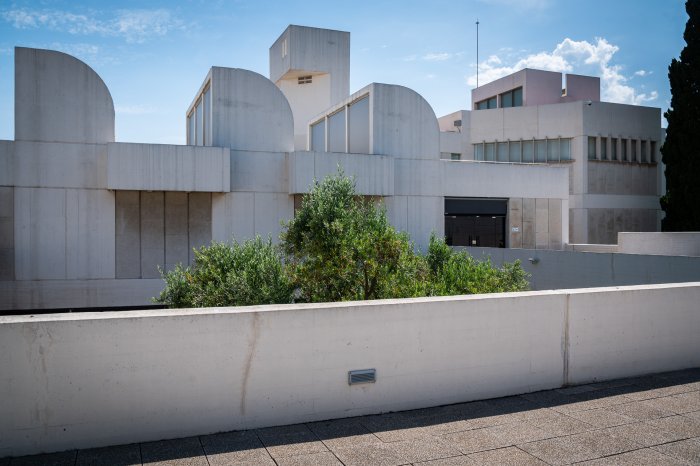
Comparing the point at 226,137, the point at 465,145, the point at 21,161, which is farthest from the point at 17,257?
the point at 465,145

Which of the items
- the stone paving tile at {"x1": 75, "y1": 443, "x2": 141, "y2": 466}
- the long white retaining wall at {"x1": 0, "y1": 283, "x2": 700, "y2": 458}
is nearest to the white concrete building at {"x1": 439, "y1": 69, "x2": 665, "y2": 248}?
the long white retaining wall at {"x1": 0, "y1": 283, "x2": 700, "y2": 458}

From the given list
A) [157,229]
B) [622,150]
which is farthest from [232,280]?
[622,150]

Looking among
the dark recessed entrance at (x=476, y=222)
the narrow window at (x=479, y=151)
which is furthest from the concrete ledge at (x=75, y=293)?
the narrow window at (x=479, y=151)

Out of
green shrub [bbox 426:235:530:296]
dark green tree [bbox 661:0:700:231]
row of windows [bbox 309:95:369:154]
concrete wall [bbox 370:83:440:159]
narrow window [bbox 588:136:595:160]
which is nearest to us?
green shrub [bbox 426:235:530:296]

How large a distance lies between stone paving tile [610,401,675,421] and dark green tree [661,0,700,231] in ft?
87.9

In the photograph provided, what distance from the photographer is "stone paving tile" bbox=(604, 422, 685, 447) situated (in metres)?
5.03

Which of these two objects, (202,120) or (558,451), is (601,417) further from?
(202,120)

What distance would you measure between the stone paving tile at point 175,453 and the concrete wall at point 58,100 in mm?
16419

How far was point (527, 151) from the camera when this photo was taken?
3694 cm

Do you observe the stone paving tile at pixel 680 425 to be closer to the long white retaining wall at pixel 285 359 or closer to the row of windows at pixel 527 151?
the long white retaining wall at pixel 285 359

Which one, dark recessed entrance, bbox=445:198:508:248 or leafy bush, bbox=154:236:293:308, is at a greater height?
dark recessed entrance, bbox=445:198:508:248

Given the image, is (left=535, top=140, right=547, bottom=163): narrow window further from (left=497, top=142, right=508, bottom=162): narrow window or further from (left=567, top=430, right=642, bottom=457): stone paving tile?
(left=567, top=430, right=642, bottom=457): stone paving tile

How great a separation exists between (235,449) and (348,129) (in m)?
20.6

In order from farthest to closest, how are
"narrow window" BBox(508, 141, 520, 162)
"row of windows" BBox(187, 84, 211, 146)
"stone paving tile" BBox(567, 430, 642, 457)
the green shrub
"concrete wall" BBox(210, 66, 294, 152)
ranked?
"narrow window" BBox(508, 141, 520, 162) < "row of windows" BBox(187, 84, 211, 146) < "concrete wall" BBox(210, 66, 294, 152) < the green shrub < "stone paving tile" BBox(567, 430, 642, 457)
